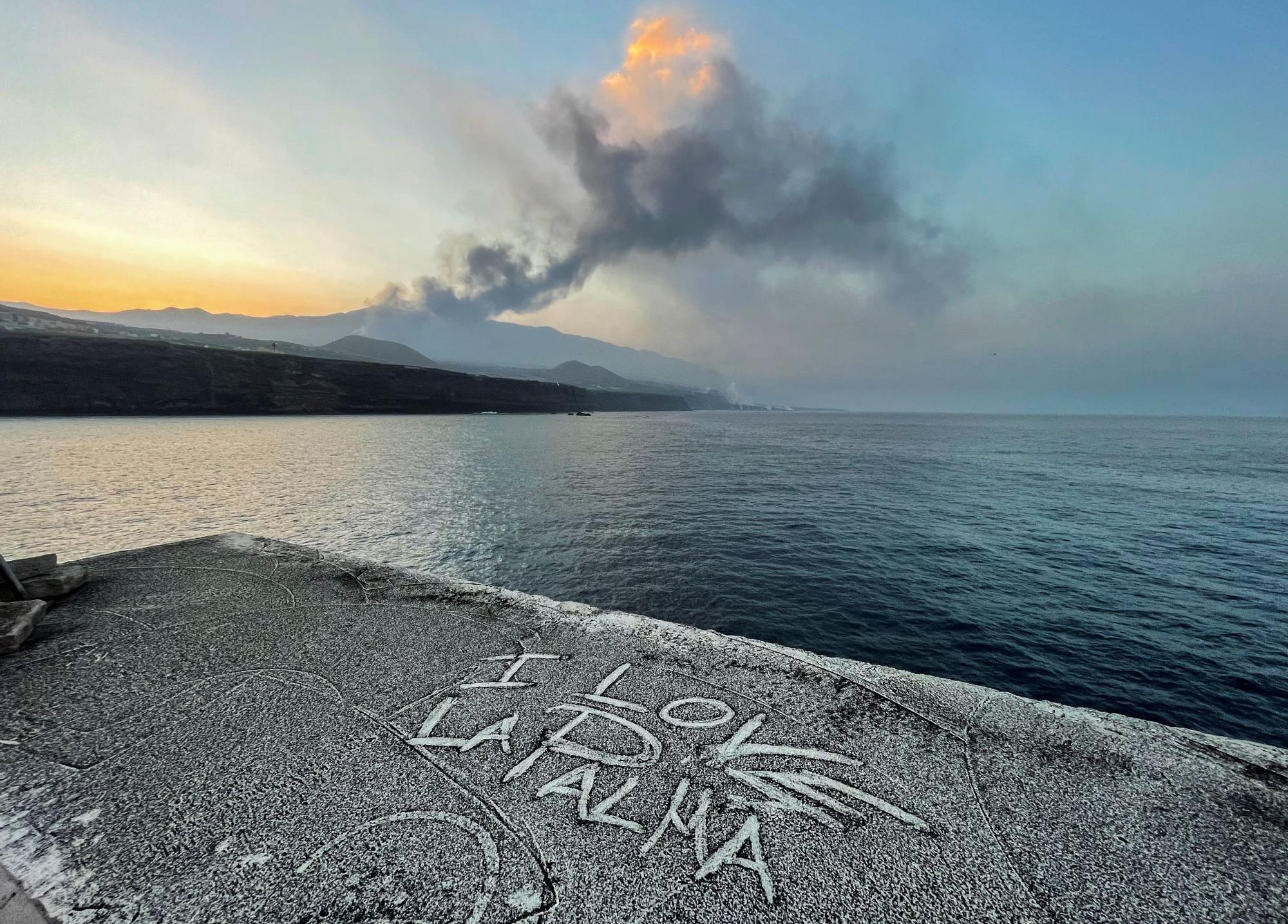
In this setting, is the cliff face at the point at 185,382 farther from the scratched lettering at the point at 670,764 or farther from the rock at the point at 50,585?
the scratched lettering at the point at 670,764

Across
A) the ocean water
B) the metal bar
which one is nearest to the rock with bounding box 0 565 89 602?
the metal bar

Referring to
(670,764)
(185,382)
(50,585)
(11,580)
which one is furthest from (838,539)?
(185,382)

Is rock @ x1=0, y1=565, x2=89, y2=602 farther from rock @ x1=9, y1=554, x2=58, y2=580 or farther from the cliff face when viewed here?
the cliff face

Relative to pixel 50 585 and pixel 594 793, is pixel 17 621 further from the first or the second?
pixel 594 793

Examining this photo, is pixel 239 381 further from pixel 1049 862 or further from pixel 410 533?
pixel 1049 862

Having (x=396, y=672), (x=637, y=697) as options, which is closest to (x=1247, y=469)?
(x=637, y=697)

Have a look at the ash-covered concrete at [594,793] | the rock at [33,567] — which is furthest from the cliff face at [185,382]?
the ash-covered concrete at [594,793]
